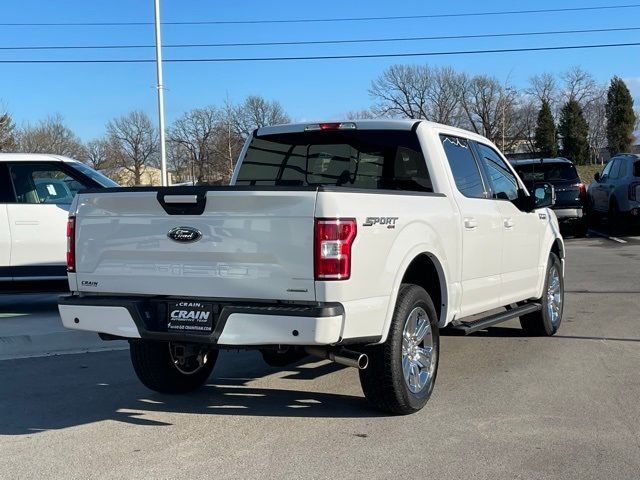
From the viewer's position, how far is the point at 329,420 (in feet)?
16.3

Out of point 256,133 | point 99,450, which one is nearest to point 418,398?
point 99,450

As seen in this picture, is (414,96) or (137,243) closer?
(137,243)

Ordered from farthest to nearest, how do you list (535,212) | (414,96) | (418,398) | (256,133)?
(414,96) < (535,212) < (256,133) < (418,398)

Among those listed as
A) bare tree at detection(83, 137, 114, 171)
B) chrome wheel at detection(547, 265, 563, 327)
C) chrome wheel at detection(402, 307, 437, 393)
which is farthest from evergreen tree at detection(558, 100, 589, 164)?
chrome wheel at detection(402, 307, 437, 393)

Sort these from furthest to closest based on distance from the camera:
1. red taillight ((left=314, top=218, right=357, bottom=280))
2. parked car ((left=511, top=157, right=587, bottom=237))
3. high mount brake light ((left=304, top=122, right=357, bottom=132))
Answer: parked car ((left=511, top=157, right=587, bottom=237)), high mount brake light ((left=304, top=122, right=357, bottom=132)), red taillight ((left=314, top=218, right=357, bottom=280))

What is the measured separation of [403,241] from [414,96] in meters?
67.0

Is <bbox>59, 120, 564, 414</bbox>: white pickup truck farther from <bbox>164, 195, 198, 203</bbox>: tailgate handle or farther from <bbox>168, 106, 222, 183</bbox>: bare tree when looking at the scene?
<bbox>168, 106, 222, 183</bbox>: bare tree

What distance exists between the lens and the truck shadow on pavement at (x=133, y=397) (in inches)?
204

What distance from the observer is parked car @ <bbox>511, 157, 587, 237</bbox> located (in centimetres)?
1747

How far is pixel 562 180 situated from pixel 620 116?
161 ft

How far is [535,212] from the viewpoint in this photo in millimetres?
7309

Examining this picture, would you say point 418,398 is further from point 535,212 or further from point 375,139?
point 535,212

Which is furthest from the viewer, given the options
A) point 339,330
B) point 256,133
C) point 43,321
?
point 43,321

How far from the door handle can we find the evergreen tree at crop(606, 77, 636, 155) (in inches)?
2407
